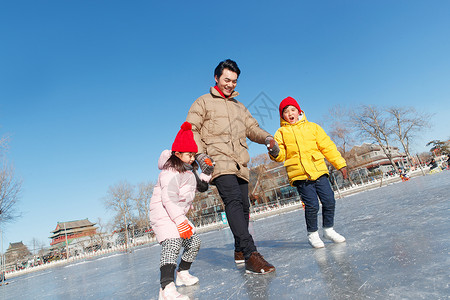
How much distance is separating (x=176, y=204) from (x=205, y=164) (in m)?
0.35

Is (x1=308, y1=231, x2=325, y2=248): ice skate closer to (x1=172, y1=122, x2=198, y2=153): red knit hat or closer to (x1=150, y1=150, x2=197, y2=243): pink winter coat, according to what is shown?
(x1=150, y1=150, x2=197, y2=243): pink winter coat

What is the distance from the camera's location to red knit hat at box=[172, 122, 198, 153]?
6.19ft

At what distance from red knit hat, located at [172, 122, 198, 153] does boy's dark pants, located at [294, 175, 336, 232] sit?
1.10 m

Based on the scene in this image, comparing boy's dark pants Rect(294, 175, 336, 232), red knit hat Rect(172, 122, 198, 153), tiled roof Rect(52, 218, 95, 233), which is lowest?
boy's dark pants Rect(294, 175, 336, 232)

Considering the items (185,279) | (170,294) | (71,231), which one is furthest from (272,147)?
(71,231)

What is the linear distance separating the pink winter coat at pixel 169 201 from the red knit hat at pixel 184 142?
12 cm

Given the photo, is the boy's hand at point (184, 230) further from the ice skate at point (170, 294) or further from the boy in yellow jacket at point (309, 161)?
the boy in yellow jacket at point (309, 161)

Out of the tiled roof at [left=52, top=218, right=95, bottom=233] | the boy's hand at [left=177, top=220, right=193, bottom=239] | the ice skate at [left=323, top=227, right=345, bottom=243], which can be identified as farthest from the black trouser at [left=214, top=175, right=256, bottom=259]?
the tiled roof at [left=52, top=218, right=95, bottom=233]

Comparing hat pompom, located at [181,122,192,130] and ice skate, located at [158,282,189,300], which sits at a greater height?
hat pompom, located at [181,122,192,130]

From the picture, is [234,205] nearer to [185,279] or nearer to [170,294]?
[185,279]

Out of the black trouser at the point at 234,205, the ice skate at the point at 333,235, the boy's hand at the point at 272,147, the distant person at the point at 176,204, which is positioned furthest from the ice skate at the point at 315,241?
the distant person at the point at 176,204

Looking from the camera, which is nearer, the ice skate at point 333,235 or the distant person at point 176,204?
the distant person at point 176,204

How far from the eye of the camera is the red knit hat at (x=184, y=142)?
6.19ft

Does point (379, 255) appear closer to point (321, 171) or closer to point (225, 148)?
point (321, 171)
